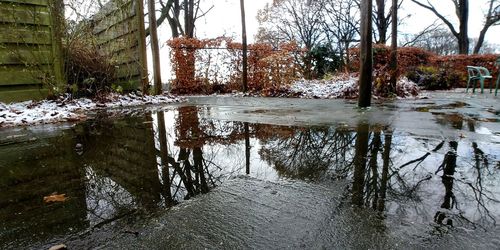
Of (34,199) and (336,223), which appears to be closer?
(336,223)

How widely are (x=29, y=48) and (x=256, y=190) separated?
5864mm

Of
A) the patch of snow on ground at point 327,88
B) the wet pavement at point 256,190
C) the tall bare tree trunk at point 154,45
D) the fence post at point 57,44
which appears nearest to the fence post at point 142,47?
the tall bare tree trunk at point 154,45

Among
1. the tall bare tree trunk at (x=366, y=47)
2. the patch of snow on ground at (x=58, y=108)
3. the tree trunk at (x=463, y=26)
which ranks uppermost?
the tree trunk at (x=463, y=26)

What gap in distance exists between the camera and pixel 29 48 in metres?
5.35

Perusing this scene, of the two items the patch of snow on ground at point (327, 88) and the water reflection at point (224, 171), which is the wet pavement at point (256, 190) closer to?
the water reflection at point (224, 171)

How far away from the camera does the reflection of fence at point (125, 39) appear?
7108 millimetres

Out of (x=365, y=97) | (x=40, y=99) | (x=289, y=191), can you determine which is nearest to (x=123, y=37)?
(x=40, y=99)

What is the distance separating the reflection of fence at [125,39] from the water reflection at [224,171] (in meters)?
4.59

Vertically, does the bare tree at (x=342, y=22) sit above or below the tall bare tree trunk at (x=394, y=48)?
above

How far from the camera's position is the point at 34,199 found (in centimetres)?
143

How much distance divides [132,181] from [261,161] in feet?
2.75

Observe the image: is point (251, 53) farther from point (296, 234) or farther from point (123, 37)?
point (296, 234)

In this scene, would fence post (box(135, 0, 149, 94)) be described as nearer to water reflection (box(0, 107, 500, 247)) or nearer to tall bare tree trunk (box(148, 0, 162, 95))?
tall bare tree trunk (box(148, 0, 162, 95))

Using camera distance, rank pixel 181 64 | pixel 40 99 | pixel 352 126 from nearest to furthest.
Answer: pixel 352 126
pixel 40 99
pixel 181 64
